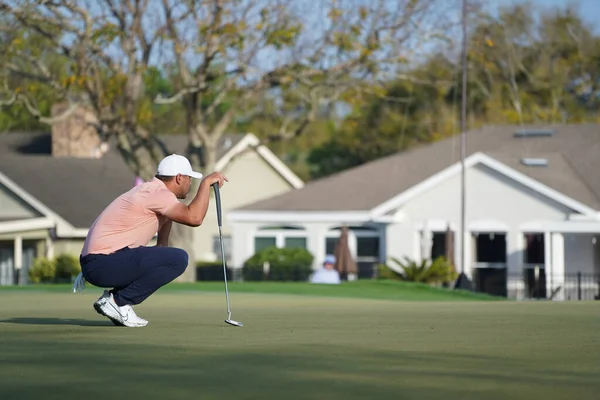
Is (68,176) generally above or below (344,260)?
above

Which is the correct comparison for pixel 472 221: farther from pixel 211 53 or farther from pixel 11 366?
pixel 11 366

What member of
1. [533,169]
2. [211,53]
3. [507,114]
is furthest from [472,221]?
[507,114]

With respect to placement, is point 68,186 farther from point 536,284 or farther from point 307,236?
point 536,284

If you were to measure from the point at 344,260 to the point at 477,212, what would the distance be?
4.71 metres

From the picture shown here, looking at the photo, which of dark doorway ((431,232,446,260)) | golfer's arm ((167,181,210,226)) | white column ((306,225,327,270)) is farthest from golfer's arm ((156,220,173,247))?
white column ((306,225,327,270))

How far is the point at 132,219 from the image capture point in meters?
10.0

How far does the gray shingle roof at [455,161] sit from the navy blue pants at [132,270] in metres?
29.8

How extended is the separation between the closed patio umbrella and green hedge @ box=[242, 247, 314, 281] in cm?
88

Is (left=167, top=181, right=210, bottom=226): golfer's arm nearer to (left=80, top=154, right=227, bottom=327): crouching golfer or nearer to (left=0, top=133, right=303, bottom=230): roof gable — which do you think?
(left=80, top=154, right=227, bottom=327): crouching golfer

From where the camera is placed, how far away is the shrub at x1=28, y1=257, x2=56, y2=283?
136 ft

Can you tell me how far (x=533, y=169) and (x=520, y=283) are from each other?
502 centimetres

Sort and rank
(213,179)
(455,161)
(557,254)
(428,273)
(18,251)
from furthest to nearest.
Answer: (18,251) → (455,161) → (557,254) → (428,273) → (213,179)

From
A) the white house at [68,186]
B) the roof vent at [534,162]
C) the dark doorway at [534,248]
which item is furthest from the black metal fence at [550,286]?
the white house at [68,186]

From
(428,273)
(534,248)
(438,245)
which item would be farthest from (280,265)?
(428,273)
